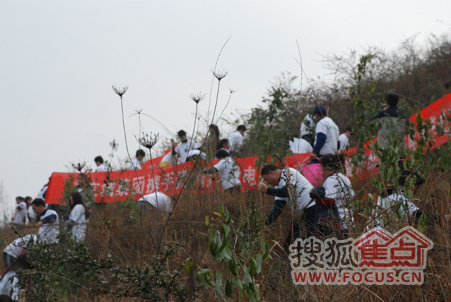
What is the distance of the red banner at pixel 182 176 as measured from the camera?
4.95 metres

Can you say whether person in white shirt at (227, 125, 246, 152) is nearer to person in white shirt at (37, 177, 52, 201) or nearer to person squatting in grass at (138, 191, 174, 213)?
person squatting in grass at (138, 191, 174, 213)

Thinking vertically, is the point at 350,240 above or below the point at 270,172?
below

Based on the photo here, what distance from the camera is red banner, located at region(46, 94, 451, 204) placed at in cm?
495

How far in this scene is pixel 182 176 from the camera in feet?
16.6

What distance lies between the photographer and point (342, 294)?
2570 millimetres

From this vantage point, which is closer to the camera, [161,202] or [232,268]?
[232,268]

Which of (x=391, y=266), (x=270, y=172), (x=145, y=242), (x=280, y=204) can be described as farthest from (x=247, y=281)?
(x=145, y=242)

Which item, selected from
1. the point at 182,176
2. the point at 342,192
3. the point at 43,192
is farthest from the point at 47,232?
the point at 43,192

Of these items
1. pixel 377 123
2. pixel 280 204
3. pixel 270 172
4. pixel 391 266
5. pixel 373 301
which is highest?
pixel 377 123

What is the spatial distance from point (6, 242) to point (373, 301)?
8.07 m

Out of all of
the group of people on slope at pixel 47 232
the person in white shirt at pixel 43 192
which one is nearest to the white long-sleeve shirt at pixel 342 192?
the group of people on slope at pixel 47 232

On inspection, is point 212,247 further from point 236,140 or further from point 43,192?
point 43,192

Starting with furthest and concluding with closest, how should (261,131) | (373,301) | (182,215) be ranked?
1. (261,131)
2. (182,215)
3. (373,301)

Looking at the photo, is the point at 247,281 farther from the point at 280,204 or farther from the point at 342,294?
the point at 280,204
